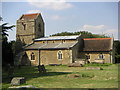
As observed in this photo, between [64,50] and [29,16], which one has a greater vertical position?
[29,16]

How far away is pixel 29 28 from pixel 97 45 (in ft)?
57.3

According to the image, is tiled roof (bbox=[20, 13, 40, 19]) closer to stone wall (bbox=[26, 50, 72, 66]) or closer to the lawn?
stone wall (bbox=[26, 50, 72, 66])

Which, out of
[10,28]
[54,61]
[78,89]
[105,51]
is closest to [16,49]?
[54,61]

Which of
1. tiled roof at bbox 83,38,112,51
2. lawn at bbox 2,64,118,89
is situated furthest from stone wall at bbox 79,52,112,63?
lawn at bbox 2,64,118,89

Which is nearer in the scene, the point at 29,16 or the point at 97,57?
the point at 97,57

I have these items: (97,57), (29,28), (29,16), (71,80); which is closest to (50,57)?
(97,57)

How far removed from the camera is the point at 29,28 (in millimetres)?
45469

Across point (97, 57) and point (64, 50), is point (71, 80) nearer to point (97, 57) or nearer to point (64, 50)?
point (64, 50)

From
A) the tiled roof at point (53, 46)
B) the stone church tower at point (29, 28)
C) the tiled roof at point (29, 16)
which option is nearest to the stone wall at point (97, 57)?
the tiled roof at point (53, 46)

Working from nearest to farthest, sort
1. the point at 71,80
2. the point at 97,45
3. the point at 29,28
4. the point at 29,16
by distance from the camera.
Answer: the point at 71,80 < the point at 97,45 < the point at 29,28 < the point at 29,16

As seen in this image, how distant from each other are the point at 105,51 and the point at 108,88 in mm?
27071

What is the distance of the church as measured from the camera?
121 feet

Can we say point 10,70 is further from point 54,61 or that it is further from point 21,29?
point 21,29

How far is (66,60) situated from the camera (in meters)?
36.8
